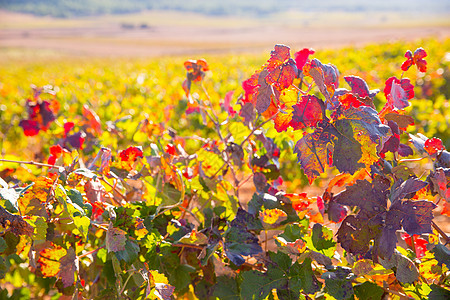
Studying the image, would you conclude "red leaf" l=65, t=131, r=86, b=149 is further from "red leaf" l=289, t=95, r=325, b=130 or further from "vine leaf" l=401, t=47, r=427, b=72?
"vine leaf" l=401, t=47, r=427, b=72

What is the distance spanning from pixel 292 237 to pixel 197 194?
419 mm

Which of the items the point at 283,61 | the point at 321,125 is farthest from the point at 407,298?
the point at 283,61

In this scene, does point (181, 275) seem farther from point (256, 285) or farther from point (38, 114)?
point (38, 114)

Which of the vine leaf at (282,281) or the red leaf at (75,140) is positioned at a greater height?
the red leaf at (75,140)

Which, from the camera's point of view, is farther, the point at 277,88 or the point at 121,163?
the point at 121,163

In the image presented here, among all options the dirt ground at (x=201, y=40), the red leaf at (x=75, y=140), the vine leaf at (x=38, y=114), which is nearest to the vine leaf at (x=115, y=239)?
the red leaf at (x=75, y=140)

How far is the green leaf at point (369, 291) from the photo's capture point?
0.97m

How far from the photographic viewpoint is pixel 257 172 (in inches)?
50.7

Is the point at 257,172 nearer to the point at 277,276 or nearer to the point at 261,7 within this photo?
the point at 277,276

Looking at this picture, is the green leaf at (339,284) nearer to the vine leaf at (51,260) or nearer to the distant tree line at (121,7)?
the vine leaf at (51,260)

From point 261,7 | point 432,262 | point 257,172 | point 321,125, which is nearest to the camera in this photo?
point 321,125

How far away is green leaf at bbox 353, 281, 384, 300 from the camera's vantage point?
0.97m

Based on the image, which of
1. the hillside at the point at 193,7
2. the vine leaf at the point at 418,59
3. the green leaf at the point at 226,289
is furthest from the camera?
the hillside at the point at 193,7

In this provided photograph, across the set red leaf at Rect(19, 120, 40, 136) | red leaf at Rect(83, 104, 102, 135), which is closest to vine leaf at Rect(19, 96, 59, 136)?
red leaf at Rect(19, 120, 40, 136)
